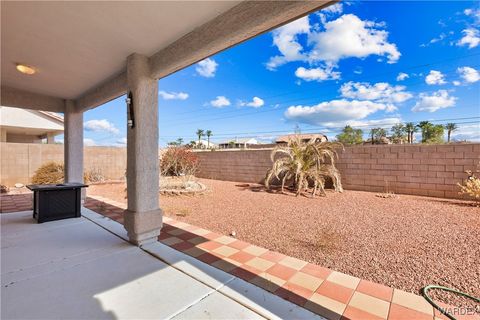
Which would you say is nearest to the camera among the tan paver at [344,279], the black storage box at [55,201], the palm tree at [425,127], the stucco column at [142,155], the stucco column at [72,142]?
the tan paver at [344,279]

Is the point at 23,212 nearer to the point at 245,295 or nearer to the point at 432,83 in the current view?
the point at 245,295

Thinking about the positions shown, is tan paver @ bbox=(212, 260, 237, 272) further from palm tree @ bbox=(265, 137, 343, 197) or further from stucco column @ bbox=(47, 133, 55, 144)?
stucco column @ bbox=(47, 133, 55, 144)

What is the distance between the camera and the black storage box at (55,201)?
381 cm

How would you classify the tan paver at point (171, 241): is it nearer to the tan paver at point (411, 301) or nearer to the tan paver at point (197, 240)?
the tan paver at point (197, 240)

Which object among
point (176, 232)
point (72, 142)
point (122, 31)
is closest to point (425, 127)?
point (176, 232)

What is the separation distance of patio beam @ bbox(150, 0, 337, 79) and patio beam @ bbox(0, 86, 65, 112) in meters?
3.56

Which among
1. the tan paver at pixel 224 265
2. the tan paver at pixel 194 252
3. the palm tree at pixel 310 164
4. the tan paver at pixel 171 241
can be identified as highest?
the palm tree at pixel 310 164

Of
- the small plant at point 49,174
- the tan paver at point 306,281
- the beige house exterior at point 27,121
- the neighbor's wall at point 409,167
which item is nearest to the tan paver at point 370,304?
the tan paver at point 306,281

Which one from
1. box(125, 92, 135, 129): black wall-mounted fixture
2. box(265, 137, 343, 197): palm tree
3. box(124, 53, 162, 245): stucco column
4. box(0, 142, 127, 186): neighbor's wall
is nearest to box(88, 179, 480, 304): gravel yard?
box(265, 137, 343, 197): palm tree

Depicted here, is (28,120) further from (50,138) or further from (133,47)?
(133,47)

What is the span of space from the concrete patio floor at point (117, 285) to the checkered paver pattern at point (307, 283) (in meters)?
0.14

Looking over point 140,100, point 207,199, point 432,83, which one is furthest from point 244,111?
point 140,100

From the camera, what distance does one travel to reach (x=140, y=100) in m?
2.83

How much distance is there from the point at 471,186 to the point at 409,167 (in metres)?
1.20
